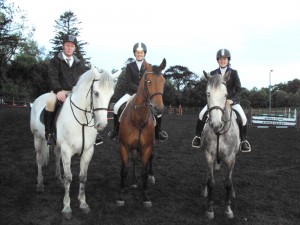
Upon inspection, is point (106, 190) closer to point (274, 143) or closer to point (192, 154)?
point (192, 154)

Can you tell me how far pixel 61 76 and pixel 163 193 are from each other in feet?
10.3

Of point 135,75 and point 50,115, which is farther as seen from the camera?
point 135,75

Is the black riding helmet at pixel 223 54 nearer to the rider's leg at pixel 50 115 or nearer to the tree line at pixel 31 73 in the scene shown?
the rider's leg at pixel 50 115

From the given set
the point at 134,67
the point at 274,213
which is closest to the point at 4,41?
the point at 134,67

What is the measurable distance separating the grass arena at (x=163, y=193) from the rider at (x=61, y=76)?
4.01 ft

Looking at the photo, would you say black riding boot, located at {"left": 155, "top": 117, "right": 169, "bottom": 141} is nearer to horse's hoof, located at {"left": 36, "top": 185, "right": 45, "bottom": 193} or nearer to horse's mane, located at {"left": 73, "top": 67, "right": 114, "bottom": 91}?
horse's mane, located at {"left": 73, "top": 67, "right": 114, "bottom": 91}

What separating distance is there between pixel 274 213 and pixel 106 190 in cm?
328

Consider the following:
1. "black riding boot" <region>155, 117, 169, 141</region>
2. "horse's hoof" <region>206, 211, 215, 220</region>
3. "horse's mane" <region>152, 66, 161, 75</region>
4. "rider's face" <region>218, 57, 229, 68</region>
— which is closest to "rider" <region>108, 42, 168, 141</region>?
"black riding boot" <region>155, 117, 169, 141</region>

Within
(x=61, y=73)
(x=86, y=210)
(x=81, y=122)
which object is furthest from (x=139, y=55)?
(x=86, y=210)

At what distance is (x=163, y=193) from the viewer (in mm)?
6438

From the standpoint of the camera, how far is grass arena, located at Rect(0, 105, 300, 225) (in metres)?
5.10

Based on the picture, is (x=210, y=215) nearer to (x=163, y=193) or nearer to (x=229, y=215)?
(x=229, y=215)

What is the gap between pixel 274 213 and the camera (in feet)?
17.7

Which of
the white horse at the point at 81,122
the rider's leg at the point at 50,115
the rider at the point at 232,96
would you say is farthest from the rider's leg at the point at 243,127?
the rider's leg at the point at 50,115
